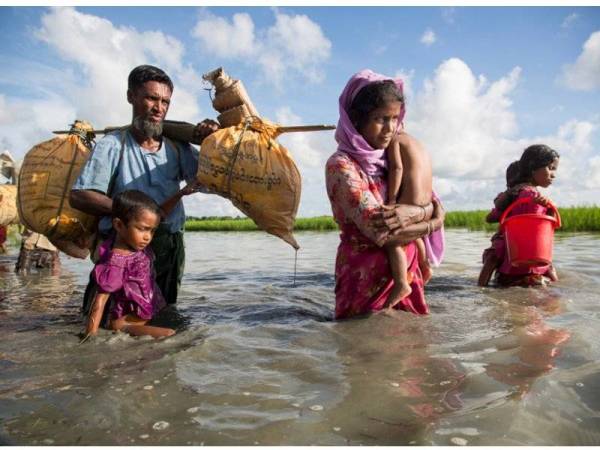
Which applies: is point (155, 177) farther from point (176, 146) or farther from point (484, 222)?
point (484, 222)

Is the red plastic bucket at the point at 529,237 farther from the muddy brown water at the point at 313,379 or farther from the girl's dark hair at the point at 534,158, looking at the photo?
the muddy brown water at the point at 313,379

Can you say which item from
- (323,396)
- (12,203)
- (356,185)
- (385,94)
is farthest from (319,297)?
(12,203)

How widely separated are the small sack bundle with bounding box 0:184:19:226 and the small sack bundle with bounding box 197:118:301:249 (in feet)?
21.4

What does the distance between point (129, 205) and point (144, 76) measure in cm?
83

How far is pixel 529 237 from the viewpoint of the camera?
172 inches

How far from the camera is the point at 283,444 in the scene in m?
1.41

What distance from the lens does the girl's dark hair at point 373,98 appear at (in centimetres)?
256

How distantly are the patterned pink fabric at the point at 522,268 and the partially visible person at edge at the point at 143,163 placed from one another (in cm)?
294

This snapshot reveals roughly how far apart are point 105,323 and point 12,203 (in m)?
6.42

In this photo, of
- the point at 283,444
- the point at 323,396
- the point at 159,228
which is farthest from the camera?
the point at 159,228

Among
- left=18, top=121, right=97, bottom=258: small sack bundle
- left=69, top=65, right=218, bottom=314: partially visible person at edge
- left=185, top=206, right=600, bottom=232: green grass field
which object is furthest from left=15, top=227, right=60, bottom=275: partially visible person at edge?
left=185, top=206, right=600, bottom=232: green grass field

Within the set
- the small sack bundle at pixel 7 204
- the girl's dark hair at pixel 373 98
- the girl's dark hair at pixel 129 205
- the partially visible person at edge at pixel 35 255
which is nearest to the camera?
the girl's dark hair at pixel 373 98

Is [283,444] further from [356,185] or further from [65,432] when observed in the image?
[356,185]

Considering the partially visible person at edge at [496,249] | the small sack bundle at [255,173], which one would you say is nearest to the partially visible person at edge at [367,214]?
the small sack bundle at [255,173]
